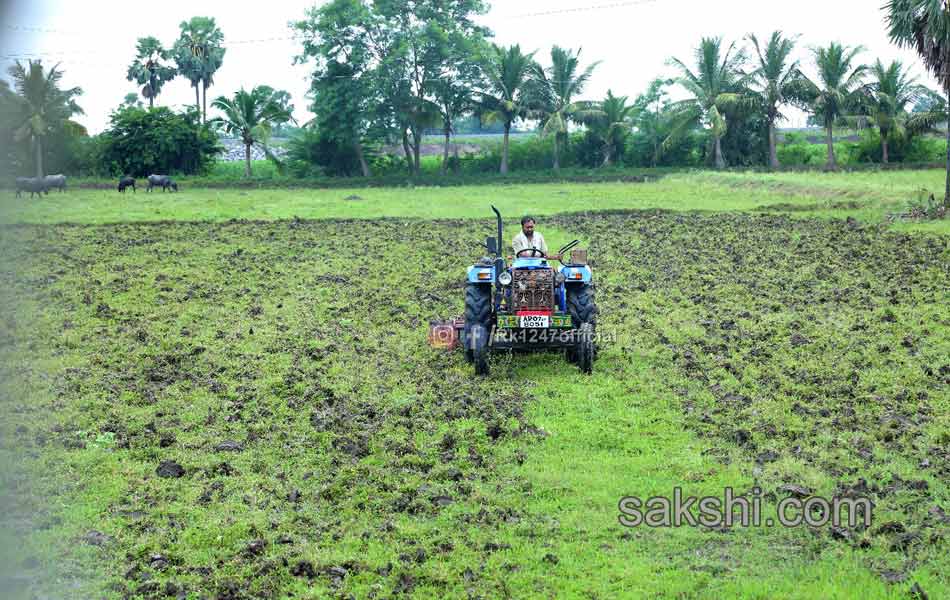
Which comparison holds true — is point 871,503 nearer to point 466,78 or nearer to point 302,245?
point 302,245

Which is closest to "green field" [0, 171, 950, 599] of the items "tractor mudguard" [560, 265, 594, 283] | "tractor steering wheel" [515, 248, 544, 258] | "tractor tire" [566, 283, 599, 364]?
"tractor tire" [566, 283, 599, 364]

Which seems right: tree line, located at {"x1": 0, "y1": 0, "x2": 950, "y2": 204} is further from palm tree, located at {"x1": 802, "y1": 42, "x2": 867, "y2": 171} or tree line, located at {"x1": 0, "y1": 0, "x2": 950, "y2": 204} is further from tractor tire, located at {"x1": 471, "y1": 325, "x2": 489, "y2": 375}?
tractor tire, located at {"x1": 471, "y1": 325, "x2": 489, "y2": 375}

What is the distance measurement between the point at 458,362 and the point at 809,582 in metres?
6.47

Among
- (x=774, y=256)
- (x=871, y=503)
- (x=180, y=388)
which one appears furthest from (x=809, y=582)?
(x=774, y=256)

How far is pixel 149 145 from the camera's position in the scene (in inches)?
2159

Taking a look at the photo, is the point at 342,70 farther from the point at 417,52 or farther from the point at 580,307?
the point at 580,307

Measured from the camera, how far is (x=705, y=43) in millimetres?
54188

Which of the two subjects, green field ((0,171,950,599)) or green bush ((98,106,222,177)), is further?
green bush ((98,106,222,177))

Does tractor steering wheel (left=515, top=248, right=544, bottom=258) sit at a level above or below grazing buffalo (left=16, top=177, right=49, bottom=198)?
below

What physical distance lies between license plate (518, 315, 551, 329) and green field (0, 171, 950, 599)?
2.16 ft

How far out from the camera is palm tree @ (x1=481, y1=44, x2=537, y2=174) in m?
55.6

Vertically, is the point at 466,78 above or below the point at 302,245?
above

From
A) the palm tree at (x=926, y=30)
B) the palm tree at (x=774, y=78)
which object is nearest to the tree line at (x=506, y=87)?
the palm tree at (x=774, y=78)

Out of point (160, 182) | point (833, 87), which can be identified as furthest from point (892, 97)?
point (160, 182)
